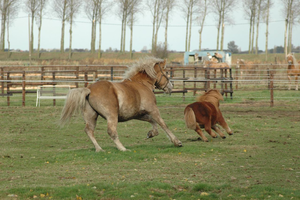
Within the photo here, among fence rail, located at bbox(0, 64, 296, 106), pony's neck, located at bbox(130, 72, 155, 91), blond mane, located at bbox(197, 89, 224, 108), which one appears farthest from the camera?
fence rail, located at bbox(0, 64, 296, 106)

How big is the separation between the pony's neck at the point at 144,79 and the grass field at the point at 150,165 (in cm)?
121

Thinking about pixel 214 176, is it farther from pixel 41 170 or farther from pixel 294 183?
pixel 41 170

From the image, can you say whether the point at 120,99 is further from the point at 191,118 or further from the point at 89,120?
the point at 191,118

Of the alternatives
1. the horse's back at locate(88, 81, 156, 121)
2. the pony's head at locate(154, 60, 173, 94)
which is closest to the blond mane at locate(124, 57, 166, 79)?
the pony's head at locate(154, 60, 173, 94)

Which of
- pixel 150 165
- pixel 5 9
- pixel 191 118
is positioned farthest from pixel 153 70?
pixel 5 9

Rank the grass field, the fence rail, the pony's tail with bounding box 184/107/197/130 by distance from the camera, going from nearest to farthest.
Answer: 1. the grass field
2. the pony's tail with bounding box 184/107/197/130
3. the fence rail

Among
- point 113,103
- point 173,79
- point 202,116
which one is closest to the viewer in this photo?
point 113,103

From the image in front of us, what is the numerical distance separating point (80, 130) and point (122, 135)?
1.40 metres

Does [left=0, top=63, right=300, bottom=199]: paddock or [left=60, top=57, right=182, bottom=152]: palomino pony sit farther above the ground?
[left=60, top=57, right=182, bottom=152]: palomino pony

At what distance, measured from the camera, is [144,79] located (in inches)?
320

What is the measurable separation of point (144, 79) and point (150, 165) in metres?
2.28

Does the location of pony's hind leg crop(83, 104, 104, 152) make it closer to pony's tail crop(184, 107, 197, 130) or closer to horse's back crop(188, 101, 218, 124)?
pony's tail crop(184, 107, 197, 130)

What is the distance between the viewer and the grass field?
4.78 m

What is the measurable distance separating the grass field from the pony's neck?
1.21 metres
